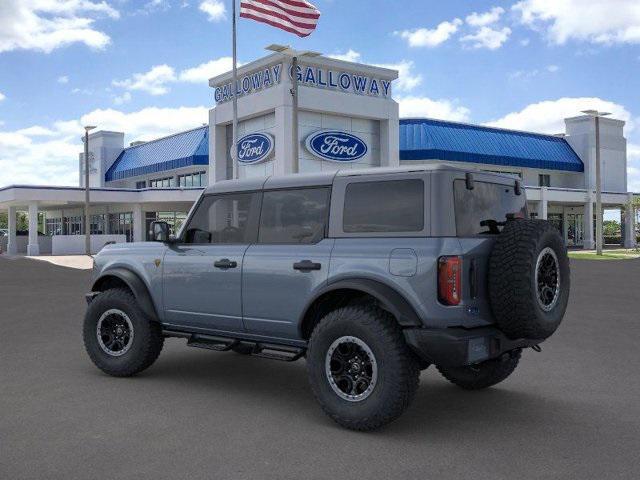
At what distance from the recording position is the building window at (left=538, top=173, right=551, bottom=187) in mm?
55156

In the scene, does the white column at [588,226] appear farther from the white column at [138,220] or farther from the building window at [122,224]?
the building window at [122,224]

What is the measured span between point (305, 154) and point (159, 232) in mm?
25204

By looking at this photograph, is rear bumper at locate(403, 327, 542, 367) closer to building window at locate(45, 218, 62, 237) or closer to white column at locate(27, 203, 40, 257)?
white column at locate(27, 203, 40, 257)

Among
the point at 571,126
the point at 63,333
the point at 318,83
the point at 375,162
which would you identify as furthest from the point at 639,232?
the point at 63,333

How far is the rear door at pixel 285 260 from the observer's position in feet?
18.7

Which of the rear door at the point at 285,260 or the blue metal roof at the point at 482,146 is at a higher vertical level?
the blue metal roof at the point at 482,146

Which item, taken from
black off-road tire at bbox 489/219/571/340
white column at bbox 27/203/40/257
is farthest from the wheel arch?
white column at bbox 27/203/40/257

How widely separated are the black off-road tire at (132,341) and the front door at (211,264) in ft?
1.06

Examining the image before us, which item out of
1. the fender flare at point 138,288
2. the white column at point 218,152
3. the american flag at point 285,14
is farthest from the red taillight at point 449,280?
the white column at point 218,152

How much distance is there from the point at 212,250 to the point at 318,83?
2661 cm

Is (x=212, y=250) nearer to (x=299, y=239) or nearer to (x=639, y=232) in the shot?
(x=299, y=239)

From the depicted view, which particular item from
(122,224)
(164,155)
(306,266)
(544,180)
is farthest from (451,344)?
(544,180)

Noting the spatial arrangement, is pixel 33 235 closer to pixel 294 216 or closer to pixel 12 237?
pixel 12 237

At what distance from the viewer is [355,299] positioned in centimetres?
566
